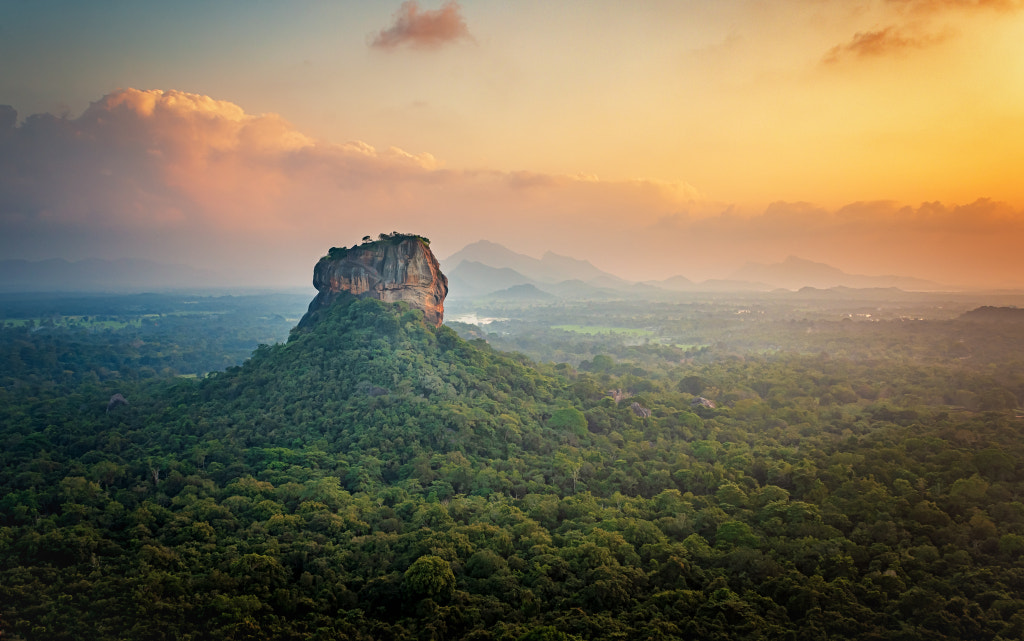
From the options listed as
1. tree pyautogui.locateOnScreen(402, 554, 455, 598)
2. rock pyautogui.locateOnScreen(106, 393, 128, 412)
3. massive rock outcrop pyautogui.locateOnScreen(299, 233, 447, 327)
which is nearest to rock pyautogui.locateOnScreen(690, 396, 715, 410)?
massive rock outcrop pyautogui.locateOnScreen(299, 233, 447, 327)

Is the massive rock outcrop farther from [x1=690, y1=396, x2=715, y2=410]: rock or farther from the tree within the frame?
the tree

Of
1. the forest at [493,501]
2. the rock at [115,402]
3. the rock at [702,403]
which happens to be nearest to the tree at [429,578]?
the forest at [493,501]

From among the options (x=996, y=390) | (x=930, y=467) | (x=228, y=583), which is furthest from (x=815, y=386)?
(x=228, y=583)

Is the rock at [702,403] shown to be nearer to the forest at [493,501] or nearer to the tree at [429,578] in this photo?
the forest at [493,501]

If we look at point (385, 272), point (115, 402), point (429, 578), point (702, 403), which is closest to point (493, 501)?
point (429, 578)

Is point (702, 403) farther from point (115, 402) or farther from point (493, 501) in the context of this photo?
point (115, 402)

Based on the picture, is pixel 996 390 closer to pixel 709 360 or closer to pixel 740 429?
pixel 740 429
